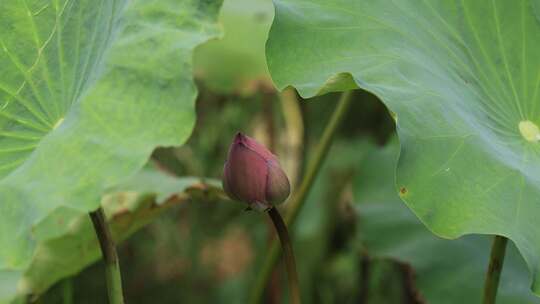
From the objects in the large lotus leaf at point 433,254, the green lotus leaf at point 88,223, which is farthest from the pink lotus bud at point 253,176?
the large lotus leaf at point 433,254

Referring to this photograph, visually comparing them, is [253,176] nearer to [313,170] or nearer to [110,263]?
[110,263]

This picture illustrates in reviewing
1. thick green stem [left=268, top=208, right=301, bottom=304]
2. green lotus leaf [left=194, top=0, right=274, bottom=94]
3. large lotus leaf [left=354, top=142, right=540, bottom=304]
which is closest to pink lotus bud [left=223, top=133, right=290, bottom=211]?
thick green stem [left=268, top=208, right=301, bottom=304]

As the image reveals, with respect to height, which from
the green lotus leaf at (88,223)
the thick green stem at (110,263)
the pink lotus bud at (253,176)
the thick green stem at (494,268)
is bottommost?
the green lotus leaf at (88,223)

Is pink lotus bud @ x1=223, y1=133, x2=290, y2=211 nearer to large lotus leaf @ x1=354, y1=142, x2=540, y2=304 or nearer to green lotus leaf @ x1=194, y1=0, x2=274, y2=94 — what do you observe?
large lotus leaf @ x1=354, y1=142, x2=540, y2=304

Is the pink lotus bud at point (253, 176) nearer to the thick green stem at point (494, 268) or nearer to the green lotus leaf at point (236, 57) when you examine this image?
the thick green stem at point (494, 268)

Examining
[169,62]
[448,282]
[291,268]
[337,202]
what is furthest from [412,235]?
[337,202]

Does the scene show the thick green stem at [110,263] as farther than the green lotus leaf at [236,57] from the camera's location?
No
